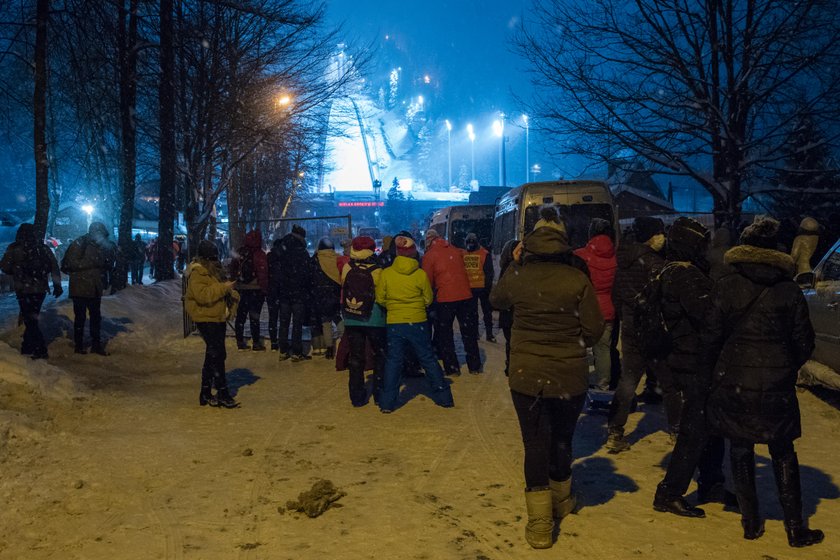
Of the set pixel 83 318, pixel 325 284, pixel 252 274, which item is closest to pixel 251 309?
pixel 252 274

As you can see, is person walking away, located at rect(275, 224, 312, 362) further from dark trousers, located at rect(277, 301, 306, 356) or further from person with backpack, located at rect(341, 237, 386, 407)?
person with backpack, located at rect(341, 237, 386, 407)

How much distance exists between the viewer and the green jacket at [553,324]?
427 cm

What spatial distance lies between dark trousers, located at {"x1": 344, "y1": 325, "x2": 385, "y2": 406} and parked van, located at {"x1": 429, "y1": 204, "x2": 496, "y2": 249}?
49.7ft

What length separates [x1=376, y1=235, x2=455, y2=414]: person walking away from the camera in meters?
7.66

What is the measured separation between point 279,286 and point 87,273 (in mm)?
2797

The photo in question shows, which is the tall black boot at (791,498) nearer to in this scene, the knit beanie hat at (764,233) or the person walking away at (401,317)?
the knit beanie hat at (764,233)

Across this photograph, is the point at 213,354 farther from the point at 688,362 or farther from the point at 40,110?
the point at 40,110

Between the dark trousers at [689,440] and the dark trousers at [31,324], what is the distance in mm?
8804

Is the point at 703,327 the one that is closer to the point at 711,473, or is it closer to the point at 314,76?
the point at 711,473

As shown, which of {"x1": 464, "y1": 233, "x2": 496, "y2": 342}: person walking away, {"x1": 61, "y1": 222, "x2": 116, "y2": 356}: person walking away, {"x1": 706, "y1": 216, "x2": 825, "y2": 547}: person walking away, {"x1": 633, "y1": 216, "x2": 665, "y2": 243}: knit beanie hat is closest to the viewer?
{"x1": 706, "y1": 216, "x2": 825, "y2": 547}: person walking away

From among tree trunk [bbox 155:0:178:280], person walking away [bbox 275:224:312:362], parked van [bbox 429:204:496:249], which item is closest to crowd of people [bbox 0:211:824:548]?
person walking away [bbox 275:224:312:362]

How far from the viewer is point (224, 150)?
2131cm

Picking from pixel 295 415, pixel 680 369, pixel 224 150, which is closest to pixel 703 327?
pixel 680 369

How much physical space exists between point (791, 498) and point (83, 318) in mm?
9841
